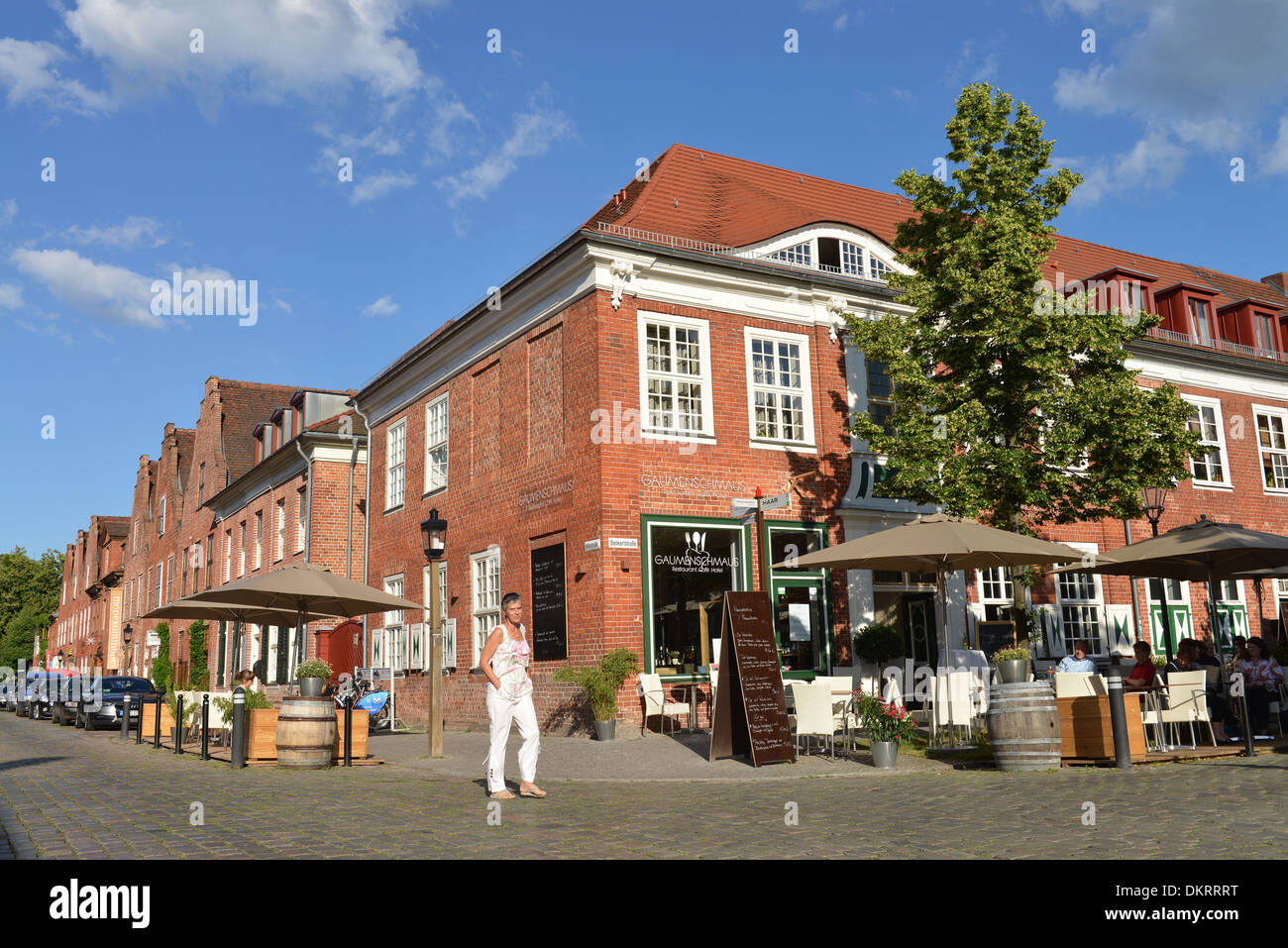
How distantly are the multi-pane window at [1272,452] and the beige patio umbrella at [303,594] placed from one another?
2164 centimetres

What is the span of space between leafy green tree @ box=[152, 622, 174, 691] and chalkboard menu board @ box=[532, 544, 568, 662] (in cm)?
2839

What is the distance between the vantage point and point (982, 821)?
7.65 metres

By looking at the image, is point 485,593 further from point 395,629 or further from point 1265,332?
point 1265,332

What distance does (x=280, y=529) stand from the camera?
31.0 m

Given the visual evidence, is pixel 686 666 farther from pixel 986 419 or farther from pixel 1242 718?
pixel 1242 718

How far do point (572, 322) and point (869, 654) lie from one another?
7.60 m

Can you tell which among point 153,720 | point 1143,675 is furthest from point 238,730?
point 1143,675

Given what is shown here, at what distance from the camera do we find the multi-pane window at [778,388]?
18.6m

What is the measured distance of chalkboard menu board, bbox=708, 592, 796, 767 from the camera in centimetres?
1245

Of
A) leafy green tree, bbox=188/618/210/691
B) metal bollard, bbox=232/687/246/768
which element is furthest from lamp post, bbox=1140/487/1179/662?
leafy green tree, bbox=188/618/210/691

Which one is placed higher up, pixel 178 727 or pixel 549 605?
pixel 549 605

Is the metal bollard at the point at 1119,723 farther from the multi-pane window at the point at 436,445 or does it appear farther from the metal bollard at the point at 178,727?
the multi-pane window at the point at 436,445

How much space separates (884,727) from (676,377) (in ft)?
25.1
